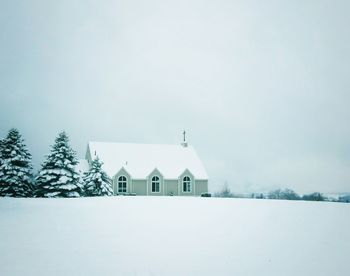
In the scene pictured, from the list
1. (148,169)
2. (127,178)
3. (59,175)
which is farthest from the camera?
(148,169)

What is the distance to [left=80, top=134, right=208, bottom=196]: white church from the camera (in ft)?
137

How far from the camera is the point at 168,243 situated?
9.69m

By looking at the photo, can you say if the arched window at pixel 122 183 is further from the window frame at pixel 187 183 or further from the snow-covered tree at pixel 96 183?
the window frame at pixel 187 183

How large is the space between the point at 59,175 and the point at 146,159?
17.4m

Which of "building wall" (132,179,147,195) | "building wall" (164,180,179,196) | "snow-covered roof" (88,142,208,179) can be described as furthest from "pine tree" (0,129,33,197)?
"building wall" (164,180,179,196)

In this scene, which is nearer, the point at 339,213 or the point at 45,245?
the point at 45,245

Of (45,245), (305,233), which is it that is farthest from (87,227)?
(305,233)

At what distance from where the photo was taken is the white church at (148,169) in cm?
4188

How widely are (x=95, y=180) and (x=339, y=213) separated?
939 inches

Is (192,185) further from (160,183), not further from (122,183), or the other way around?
(122,183)

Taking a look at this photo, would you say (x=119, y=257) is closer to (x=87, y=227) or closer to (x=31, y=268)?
(x=31, y=268)

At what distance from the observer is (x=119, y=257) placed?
8.24 m

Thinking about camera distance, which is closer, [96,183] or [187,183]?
[96,183]

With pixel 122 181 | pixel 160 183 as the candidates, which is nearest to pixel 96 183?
pixel 122 181
